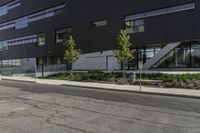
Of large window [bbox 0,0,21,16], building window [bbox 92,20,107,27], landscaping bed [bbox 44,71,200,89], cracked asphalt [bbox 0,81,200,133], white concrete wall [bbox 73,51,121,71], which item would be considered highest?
large window [bbox 0,0,21,16]

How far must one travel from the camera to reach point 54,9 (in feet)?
169

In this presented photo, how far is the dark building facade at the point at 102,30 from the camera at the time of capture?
33.8 m

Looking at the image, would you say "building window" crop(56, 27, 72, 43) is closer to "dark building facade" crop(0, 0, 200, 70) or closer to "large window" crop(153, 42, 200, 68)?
"dark building facade" crop(0, 0, 200, 70)

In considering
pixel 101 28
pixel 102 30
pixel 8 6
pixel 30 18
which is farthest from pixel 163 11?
pixel 8 6

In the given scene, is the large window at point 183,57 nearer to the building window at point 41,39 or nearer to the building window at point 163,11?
the building window at point 163,11

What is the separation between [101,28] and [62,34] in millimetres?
10875

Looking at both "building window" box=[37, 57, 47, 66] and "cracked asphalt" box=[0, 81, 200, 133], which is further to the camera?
"building window" box=[37, 57, 47, 66]

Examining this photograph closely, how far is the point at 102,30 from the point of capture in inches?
1647

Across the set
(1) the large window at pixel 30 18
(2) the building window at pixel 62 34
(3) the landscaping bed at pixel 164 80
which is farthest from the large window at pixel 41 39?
(3) the landscaping bed at pixel 164 80

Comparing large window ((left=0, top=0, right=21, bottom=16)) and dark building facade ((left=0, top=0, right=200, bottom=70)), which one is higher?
large window ((left=0, top=0, right=21, bottom=16))

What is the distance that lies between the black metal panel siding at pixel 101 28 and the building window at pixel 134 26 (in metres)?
0.67

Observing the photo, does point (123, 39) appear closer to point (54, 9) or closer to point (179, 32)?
point (179, 32)

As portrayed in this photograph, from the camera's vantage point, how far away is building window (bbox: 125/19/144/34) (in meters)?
37.3

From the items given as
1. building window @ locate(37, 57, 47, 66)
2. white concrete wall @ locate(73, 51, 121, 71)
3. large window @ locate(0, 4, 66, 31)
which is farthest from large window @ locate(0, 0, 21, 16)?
white concrete wall @ locate(73, 51, 121, 71)
